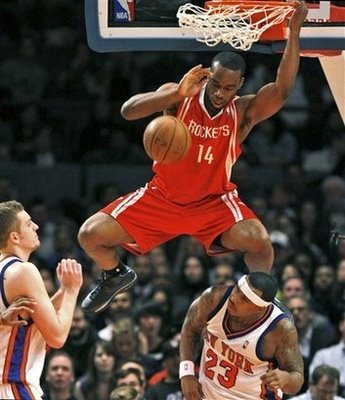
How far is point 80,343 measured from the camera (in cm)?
1159

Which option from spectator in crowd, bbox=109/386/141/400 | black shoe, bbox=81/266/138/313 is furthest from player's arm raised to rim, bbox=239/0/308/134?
spectator in crowd, bbox=109/386/141/400

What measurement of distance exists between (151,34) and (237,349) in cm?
201

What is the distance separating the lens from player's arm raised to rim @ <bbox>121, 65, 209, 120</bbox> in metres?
7.68

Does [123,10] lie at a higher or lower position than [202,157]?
higher

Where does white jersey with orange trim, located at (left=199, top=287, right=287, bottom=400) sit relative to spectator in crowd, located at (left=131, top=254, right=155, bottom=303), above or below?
above

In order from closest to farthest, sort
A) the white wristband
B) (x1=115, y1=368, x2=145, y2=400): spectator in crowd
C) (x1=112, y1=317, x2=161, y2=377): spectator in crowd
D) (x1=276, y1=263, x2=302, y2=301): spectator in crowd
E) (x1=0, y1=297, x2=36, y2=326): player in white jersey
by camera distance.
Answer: (x1=0, y1=297, x2=36, y2=326): player in white jersey
the white wristband
(x1=115, y1=368, x2=145, y2=400): spectator in crowd
(x1=112, y1=317, x2=161, y2=377): spectator in crowd
(x1=276, y1=263, x2=302, y2=301): spectator in crowd

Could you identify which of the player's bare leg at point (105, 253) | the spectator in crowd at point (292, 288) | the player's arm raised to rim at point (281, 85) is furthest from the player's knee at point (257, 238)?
the spectator in crowd at point (292, 288)

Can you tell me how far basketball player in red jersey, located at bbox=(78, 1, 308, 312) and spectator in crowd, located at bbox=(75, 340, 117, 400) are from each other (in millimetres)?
2764

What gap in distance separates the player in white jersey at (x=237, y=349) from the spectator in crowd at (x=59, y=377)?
2.40m

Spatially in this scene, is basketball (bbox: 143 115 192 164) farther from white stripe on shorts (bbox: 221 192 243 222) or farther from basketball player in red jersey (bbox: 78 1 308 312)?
white stripe on shorts (bbox: 221 192 243 222)

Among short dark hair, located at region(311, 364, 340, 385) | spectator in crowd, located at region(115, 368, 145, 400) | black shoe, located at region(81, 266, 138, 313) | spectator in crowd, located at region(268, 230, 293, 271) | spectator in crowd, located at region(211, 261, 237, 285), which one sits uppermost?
black shoe, located at region(81, 266, 138, 313)

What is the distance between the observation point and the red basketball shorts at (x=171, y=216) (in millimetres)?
8094

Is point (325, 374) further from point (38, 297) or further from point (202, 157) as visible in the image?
point (38, 297)

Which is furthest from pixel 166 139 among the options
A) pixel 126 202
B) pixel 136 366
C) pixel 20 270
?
pixel 136 366
